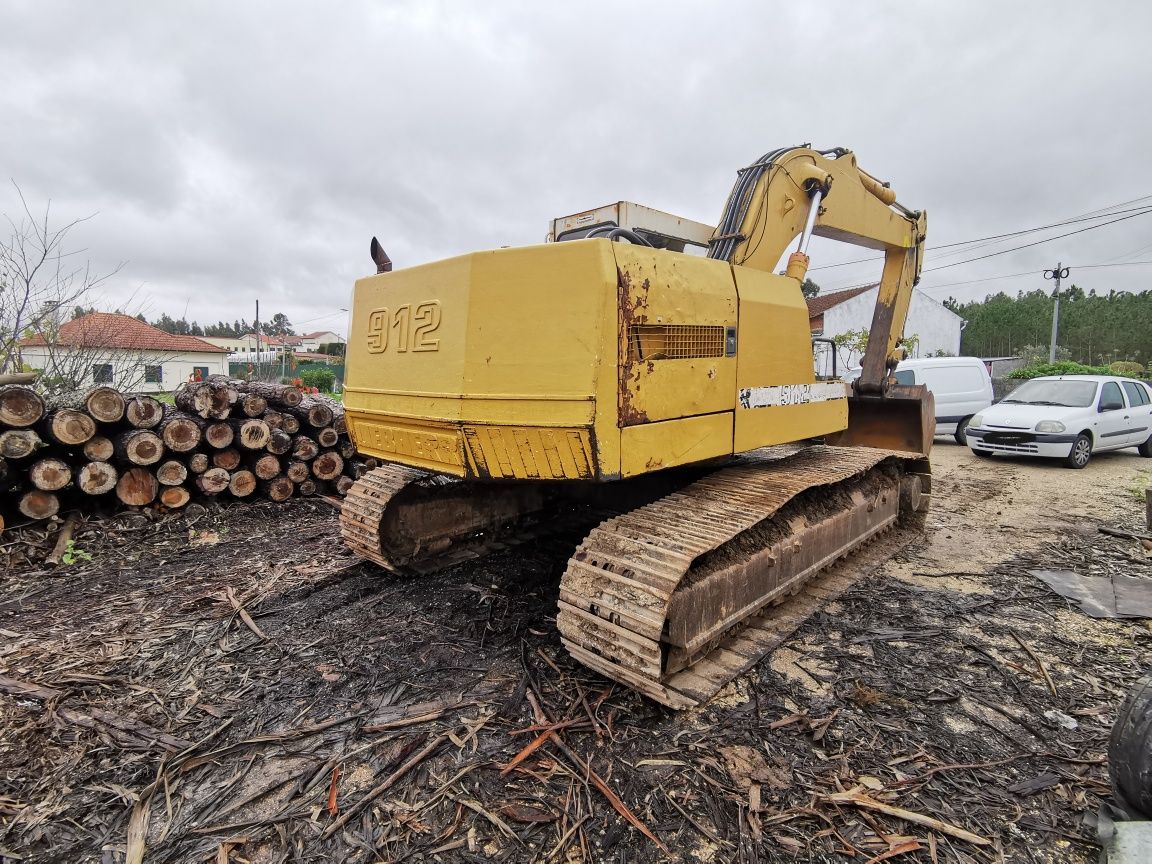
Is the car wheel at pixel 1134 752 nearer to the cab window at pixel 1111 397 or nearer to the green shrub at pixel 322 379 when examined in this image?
the cab window at pixel 1111 397

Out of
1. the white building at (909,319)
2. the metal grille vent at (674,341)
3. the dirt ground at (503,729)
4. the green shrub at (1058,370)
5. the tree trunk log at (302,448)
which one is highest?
the white building at (909,319)

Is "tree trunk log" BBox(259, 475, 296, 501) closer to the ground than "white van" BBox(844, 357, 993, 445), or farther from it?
closer to the ground

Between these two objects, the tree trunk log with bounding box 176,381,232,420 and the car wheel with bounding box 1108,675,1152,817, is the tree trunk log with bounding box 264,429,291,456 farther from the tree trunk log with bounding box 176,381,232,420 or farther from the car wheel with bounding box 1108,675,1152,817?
the car wheel with bounding box 1108,675,1152,817

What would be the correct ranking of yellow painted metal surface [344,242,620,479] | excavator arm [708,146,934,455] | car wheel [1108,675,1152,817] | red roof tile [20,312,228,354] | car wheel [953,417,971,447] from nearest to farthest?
car wheel [1108,675,1152,817], yellow painted metal surface [344,242,620,479], excavator arm [708,146,934,455], red roof tile [20,312,228,354], car wheel [953,417,971,447]

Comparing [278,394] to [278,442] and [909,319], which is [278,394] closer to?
[278,442]

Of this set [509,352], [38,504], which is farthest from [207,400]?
[509,352]

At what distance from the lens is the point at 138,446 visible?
215 inches

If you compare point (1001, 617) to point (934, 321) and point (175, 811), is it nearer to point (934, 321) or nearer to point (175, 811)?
point (175, 811)

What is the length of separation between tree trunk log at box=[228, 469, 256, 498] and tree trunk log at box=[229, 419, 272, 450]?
274 mm

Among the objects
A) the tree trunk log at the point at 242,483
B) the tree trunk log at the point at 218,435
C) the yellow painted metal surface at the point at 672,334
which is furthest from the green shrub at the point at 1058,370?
the tree trunk log at the point at 218,435

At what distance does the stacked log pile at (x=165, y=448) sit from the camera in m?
5.10

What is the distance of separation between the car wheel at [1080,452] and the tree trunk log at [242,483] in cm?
1130

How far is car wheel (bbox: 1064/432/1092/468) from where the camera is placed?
9.31 metres

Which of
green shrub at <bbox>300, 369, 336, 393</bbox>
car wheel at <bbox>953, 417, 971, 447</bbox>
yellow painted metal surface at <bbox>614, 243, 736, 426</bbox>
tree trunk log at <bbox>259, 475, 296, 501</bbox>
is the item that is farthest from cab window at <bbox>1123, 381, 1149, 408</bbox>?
green shrub at <bbox>300, 369, 336, 393</bbox>
